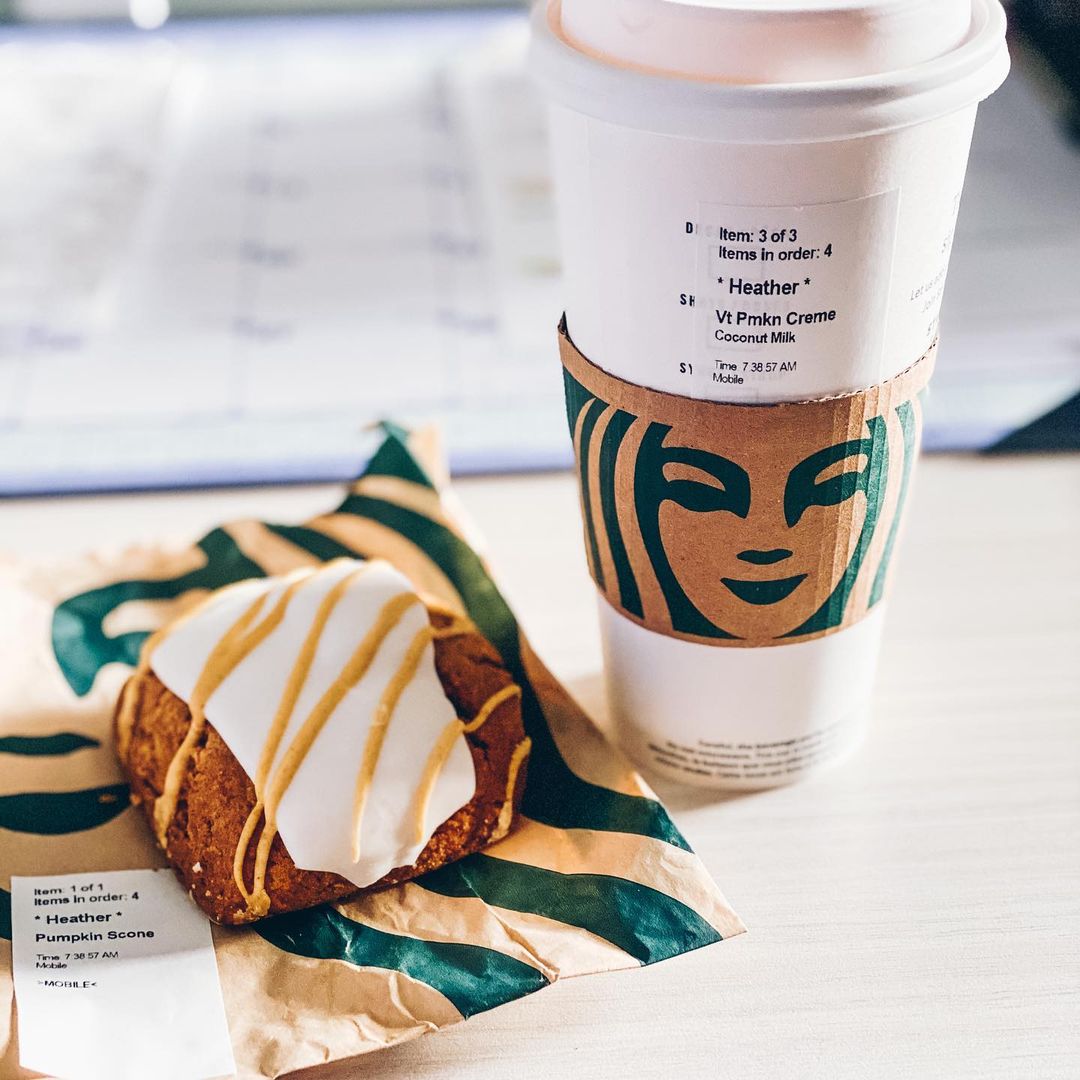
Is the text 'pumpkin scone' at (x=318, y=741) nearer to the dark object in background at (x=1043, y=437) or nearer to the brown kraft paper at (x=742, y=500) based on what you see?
the brown kraft paper at (x=742, y=500)

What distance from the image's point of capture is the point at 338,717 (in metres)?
0.51

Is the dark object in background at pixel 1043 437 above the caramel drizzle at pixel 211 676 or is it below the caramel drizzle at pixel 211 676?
below

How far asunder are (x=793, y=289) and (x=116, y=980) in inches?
14.2

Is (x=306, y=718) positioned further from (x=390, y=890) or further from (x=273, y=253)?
(x=273, y=253)

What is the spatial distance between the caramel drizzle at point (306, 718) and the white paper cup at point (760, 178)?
6.2 inches

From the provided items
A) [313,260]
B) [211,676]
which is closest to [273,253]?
[313,260]

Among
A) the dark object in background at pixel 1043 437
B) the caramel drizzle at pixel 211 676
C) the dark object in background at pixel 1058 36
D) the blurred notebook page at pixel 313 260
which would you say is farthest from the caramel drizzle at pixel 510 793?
the dark object in background at pixel 1058 36

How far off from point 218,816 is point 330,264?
62 cm

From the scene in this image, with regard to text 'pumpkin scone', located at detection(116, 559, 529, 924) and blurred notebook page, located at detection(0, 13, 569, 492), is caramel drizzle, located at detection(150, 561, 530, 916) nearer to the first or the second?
text 'pumpkin scone', located at detection(116, 559, 529, 924)

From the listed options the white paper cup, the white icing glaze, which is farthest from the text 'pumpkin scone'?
the white paper cup

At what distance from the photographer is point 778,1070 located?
45cm

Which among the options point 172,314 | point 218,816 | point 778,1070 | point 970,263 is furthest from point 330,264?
point 778,1070

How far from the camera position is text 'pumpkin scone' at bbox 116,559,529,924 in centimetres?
49

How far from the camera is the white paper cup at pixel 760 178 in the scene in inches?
15.4
